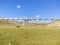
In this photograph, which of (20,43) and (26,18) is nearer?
(20,43)

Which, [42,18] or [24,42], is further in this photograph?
[42,18]

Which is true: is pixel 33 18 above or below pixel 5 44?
above

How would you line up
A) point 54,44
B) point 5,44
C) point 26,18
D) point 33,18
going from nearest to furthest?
point 5,44, point 54,44, point 33,18, point 26,18

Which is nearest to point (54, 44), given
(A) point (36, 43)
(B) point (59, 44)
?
(B) point (59, 44)

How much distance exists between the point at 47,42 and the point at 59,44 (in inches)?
42.7

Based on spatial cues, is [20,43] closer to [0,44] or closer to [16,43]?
[16,43]

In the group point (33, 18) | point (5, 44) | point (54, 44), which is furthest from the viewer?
point (33, 18)

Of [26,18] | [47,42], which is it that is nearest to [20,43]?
[47,42]

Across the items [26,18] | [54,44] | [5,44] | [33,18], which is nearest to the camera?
[5,44]

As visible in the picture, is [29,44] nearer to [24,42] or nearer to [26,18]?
[24,42]

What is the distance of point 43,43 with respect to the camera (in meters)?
15.6

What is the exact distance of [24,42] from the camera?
15.3 meters

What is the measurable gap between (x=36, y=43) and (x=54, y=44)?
1.56 meters

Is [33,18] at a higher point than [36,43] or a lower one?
higher
